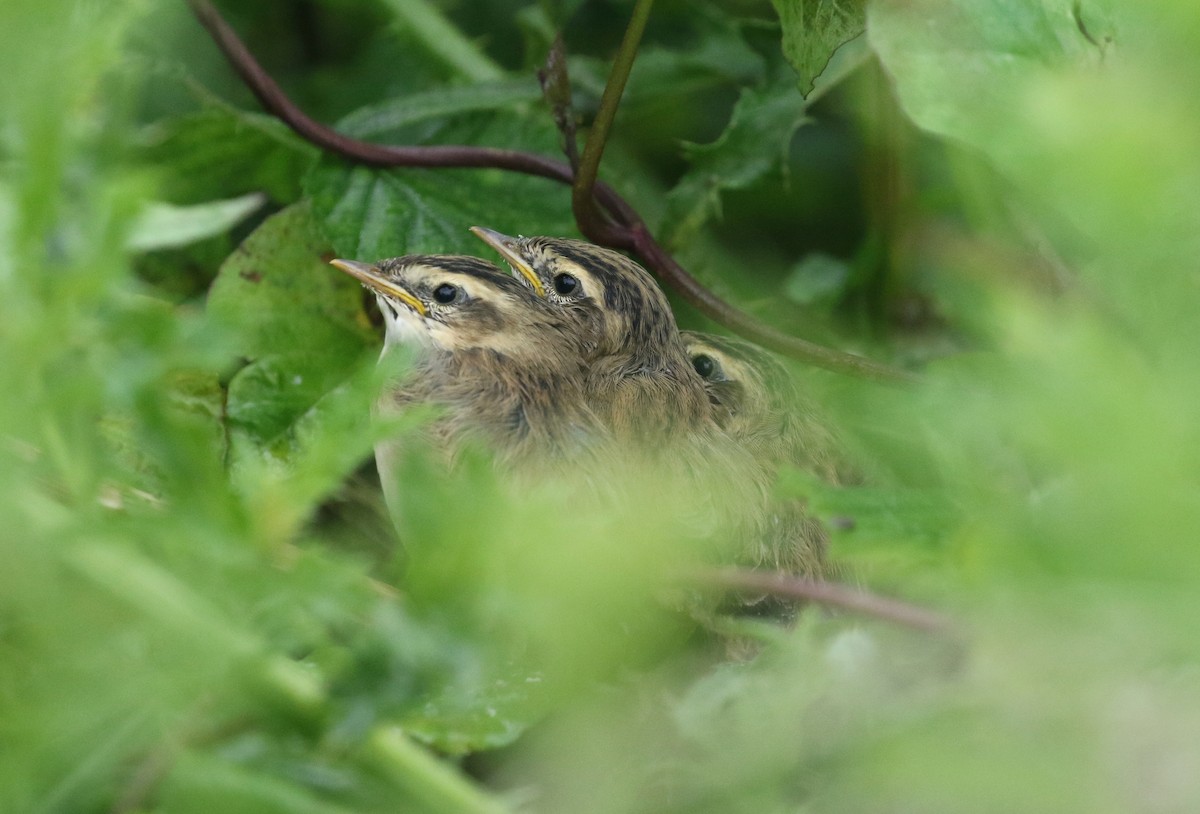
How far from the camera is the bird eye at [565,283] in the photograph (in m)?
2.66

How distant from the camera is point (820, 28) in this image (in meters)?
2.05

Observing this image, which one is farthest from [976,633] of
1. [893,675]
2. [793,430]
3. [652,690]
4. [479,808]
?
[793,430]

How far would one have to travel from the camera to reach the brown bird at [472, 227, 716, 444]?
7.80 ft

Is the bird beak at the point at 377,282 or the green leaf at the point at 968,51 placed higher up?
the green leaf at the point at 968,51

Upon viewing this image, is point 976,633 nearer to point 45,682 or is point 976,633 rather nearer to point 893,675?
point 893,675

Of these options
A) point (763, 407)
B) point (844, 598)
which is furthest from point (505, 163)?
point (844, 598)

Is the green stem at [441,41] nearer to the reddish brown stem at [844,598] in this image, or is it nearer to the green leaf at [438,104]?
the green leaf at [438,104]

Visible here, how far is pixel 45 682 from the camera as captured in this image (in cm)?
89

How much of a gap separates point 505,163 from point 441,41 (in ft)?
2.01

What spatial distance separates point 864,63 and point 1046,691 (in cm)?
214

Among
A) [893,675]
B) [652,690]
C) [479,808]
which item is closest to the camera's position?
[479,808]

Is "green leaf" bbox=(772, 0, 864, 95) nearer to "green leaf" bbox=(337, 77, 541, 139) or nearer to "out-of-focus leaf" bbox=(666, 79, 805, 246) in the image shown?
"out-of-focus leaf" bbox=(666, 79, 805, 246)

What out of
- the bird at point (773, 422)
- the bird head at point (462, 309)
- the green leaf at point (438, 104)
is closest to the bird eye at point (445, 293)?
the bird head at point (462, 309)

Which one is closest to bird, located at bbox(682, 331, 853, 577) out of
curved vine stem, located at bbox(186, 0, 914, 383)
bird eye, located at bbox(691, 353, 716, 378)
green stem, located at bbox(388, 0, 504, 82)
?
bird eye, located at bbox(691, 353, 716, 378)
